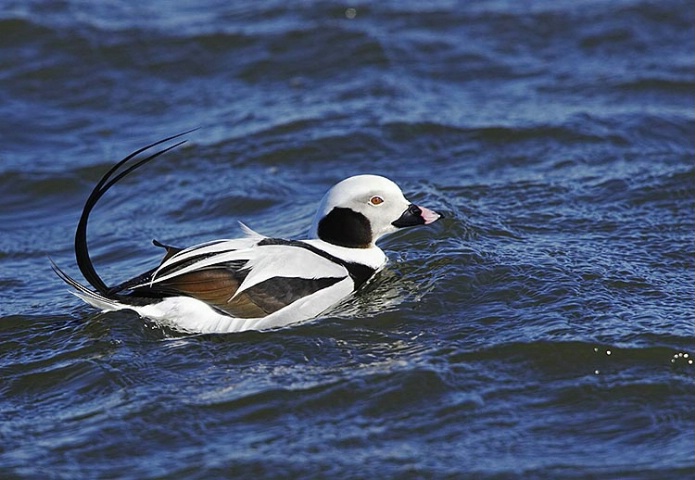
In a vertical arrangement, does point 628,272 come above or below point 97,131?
below

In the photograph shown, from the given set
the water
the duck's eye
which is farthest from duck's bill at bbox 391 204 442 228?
the water

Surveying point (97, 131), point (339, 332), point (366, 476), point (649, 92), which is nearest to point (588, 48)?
point (649, 92)

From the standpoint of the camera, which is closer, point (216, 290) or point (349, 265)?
point (216, 290)

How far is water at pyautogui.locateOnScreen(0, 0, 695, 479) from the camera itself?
5242 mm

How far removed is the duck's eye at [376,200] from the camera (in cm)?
700

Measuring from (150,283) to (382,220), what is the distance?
1.55m

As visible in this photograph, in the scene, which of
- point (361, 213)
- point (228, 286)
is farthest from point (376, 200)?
point (228, 286)

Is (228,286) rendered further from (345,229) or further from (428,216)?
(428,216)

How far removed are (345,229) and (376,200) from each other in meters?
0.26

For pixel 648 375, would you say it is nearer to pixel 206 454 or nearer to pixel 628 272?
pixel 628 272

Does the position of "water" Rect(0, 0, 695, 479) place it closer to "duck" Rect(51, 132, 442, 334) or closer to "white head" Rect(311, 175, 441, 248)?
"duck" Rect(51, 132, 442, 334)

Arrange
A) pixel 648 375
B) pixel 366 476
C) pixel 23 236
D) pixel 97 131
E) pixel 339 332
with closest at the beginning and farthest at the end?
1. pixel 366 476
2. pixel 648 375
3. pixel 339 332
4. pixel 23 236
5. pixel 97 131

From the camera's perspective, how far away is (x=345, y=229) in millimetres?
7008

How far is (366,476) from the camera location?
489 cm
